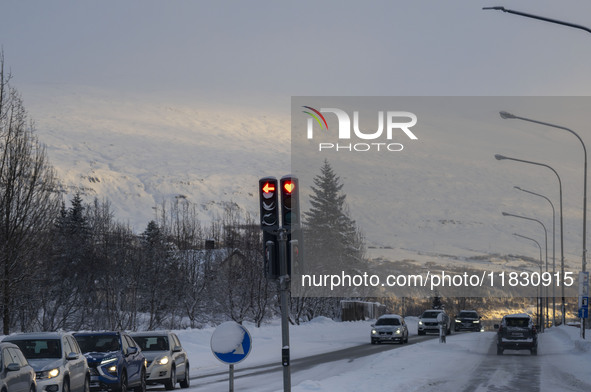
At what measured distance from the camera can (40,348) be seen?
730 inches

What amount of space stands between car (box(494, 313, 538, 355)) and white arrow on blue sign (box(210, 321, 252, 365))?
28.2 m

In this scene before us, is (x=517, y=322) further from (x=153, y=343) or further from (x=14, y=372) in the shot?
(x=14, y=372)

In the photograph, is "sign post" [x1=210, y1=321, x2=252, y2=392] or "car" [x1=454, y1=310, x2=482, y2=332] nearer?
"sign post" [x1=210, y1=321, x2=252, y2=392]

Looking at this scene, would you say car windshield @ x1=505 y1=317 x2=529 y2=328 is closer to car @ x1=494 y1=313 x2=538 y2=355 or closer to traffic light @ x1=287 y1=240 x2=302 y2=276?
car @ x1=494 y1=313 x2=538 y2=355

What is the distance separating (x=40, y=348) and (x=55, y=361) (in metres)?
0.77

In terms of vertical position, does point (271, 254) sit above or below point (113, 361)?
above

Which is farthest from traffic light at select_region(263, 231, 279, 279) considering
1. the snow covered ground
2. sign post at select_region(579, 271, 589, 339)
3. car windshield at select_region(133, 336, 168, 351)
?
sign post at select_region(579, 271, 589, 339)

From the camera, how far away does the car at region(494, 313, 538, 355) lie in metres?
40.8

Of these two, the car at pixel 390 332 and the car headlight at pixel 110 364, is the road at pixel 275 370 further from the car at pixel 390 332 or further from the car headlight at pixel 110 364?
the car at pixel 390 332

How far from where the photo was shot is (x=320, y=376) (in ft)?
93.2

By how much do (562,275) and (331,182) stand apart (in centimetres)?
4157

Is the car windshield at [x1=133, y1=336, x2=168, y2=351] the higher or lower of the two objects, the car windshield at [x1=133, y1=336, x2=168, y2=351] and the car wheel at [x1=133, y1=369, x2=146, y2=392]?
the higher

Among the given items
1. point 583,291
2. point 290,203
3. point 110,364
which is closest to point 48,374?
point 110,364

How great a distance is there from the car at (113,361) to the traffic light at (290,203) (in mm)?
7976
